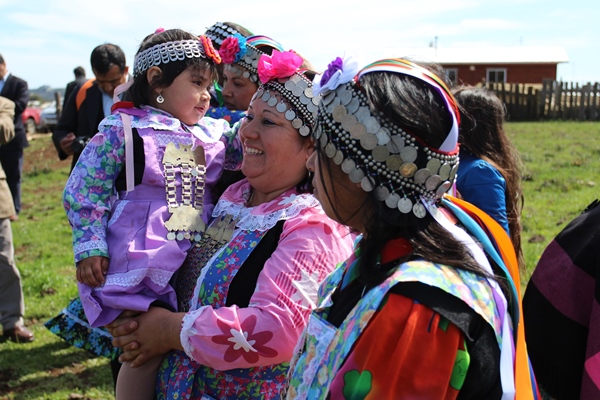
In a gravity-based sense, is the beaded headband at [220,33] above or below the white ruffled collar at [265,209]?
above

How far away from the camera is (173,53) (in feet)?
8.71

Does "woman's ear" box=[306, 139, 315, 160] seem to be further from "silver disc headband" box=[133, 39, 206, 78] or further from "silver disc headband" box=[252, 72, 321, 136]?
"silver disc headband" box=[133, 39, 206, 78]

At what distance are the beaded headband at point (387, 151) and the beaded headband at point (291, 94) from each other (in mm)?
678

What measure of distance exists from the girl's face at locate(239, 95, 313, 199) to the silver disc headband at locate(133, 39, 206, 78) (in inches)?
19.5

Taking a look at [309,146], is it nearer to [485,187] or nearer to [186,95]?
[186,95]

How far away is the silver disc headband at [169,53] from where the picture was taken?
2654mm

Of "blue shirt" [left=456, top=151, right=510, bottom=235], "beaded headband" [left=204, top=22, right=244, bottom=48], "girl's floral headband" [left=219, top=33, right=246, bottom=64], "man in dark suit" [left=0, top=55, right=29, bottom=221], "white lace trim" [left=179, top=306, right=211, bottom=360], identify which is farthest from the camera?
"man in dark suit" [left=0, top=55, right=29, bottom=221]

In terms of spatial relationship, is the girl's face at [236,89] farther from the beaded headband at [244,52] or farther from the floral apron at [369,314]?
the floral apron at [369,314]

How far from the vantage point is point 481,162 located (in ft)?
11.6

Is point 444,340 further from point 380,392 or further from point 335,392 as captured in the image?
point 335,392

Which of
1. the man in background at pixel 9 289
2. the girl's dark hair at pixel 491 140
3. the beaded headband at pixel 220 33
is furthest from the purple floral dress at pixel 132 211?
the man in background at pixel 9 289

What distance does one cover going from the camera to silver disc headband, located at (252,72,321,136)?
2.31 m

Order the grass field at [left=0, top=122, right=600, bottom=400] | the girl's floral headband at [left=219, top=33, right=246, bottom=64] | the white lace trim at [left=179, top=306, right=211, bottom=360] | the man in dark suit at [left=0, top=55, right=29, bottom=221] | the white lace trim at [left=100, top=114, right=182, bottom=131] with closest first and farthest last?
the white lace trim at [left=179, top=306, right=211, bottom=360]
the white lace trim at [left=100, top=114, right=182, bottom=131]
the girl's floral headband at [left=219, top=33, right=246, bottom=64]
the grass field at [left=0, top=122, right=600, bottom=400]
the man in dark suit at [left=0, top=55, right=29, bottom=221]

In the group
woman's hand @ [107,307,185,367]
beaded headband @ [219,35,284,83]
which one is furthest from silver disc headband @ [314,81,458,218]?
beaded headband @ [219,35,284,83]
